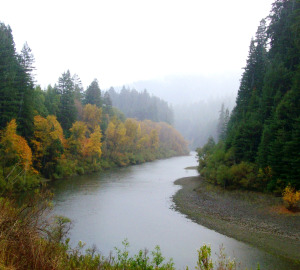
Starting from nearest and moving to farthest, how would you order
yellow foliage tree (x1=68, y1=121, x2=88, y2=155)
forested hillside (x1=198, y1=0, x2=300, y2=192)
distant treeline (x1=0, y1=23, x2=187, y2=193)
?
forested hillside (x1=198, y1=0, x2=300, y2=192) → distant treeline (x1=0, y1=23, x2=187, y2=193) → yellow foliage tree (x1=68, y1=121, x2=88, y2=155)

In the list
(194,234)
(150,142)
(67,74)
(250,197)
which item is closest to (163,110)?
(150,142)

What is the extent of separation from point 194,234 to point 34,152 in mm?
28861

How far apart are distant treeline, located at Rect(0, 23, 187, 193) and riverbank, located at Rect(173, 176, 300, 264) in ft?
54.5

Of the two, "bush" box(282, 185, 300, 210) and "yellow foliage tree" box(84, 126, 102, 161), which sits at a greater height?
"yellow foliage tree" box(84, 126, 102, 161)

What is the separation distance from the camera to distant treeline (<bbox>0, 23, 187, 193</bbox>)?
3250cm

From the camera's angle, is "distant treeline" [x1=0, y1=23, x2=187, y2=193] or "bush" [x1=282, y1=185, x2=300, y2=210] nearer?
"bush" [x1=282, y1=185, x2=300, y2=210]

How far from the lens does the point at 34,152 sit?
39.2 m

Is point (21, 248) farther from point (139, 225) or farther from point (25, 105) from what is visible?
point (25, 105)

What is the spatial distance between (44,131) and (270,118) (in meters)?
32.4

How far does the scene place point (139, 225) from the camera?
21547 millimetres

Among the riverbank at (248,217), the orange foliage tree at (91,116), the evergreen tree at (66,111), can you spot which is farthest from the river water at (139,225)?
the orange foliage tree at (91,116)

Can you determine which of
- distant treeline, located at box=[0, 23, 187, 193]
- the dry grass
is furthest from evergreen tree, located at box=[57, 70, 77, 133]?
the dry grass

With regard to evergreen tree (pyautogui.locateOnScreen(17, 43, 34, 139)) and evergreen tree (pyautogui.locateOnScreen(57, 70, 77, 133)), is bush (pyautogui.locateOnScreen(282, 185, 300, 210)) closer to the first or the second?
evergreen tree (pyautogui.locateOnScreen(17, 43, 34, 139))

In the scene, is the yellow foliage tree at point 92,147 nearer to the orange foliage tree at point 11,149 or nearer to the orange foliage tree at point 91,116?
the orange foliage tree at point 91,116
